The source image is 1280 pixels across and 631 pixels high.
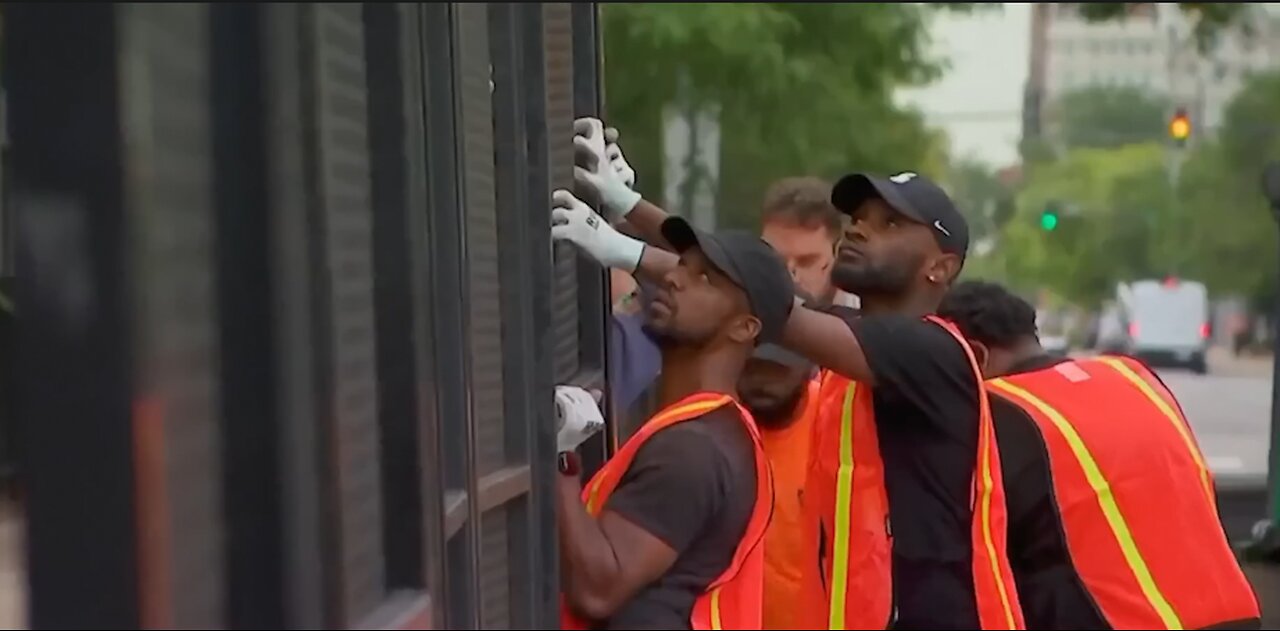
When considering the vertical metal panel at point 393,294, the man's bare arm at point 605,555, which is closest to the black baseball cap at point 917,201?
the man's bare arm at point 605,555

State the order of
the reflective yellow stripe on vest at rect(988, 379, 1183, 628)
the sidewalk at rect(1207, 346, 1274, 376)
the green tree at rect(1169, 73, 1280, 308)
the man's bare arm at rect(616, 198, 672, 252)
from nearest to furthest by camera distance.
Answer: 1. the reflective yellow stripe on vest at rect(988, 379, 1183, 628)
2. the man's bare arm at rect(616, 198, 672, 252)
3. the green tree at rect(1169, 73, 1280, 308)
4. the sidewalk at rect(1207, 346, 1274, 376)

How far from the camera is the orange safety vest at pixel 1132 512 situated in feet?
13.0

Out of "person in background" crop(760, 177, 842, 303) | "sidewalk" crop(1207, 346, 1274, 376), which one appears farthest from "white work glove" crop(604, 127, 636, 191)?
"sidewalk" crop(1207, 346, 1274, 376)

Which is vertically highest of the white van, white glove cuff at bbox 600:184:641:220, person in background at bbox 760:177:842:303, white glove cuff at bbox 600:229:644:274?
white glove cuff at bbox 600:184:641:220

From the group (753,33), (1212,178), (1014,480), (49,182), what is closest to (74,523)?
(49,182)

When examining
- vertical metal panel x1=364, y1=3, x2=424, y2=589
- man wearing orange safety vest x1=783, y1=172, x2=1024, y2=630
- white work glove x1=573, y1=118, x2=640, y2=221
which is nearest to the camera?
vertical metal panel x1=364, y1=3, x2=424, y2=589

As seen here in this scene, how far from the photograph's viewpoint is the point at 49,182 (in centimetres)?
191

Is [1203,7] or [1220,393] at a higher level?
[1203,7]

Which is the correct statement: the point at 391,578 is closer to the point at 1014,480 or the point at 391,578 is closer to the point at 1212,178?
the point at 1014,480

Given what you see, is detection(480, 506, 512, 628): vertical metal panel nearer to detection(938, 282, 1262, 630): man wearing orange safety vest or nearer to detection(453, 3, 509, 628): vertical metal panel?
detection(453, 3, 509, 628): vertical metal panel

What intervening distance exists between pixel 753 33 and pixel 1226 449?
7.46 meters

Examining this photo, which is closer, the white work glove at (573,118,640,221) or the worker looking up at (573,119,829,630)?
the white work glove at (573,118,640,221)

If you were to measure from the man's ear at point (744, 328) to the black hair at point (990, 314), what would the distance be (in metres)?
0.96

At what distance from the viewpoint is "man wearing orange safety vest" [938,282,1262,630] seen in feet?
13.0
